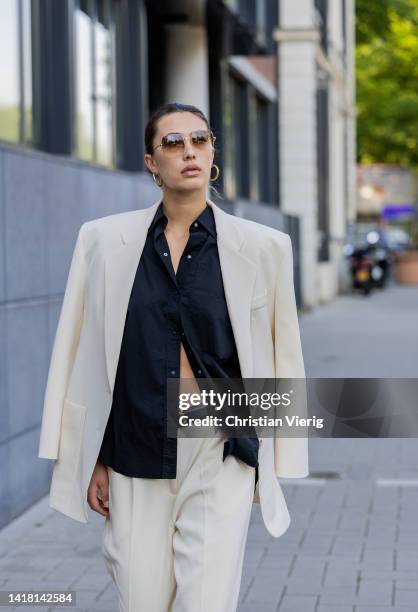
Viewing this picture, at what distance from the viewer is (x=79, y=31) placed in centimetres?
1083

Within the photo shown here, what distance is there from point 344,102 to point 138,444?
3572 cm

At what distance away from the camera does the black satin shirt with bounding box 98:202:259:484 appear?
3.71 meters

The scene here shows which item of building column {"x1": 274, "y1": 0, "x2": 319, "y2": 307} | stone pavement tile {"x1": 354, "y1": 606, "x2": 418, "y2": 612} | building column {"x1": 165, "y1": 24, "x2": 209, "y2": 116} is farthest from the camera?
building column {"x1": 274, "y1": 0, "x2": 319, "y2": 307}

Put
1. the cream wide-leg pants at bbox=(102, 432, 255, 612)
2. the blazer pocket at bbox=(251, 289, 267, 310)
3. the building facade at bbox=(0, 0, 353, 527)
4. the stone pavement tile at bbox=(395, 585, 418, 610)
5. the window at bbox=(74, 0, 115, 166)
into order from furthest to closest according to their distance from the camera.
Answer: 1. the window at bbox=(74, 0, 115, 166)
2. the building facade at bbox=(0, 0, 353, 527)
3. the stone pavement tile at bbox=(395, 585, 418, 610)
4. the blazer pocket at bbox=(251, 289, 267, 310)
5. the cream wide-leg pants at bbox=(102, 432, 255, 612)

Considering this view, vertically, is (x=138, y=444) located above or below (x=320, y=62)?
below

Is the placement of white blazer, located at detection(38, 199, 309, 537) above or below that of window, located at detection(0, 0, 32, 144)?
below

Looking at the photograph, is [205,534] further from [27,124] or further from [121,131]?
[121,131]

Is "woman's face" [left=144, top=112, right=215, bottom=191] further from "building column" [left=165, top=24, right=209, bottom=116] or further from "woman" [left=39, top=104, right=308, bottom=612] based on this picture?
"building column" [left=165, top=24, right=209, bottom=116]

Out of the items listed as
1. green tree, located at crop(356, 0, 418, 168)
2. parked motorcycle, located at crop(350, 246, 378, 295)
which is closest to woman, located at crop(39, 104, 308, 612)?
parked motorcycle, located at crop(350, 246, 378, 295)

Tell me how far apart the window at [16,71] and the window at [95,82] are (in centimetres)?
122

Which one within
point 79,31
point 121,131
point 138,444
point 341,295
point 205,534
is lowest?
point 341,295

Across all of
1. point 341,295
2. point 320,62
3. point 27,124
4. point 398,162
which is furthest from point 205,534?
point 398,162

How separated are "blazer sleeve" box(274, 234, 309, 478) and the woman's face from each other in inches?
12.4

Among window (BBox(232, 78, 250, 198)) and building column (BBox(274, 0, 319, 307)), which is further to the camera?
building column (BBox(274, 0, 319, 307))
